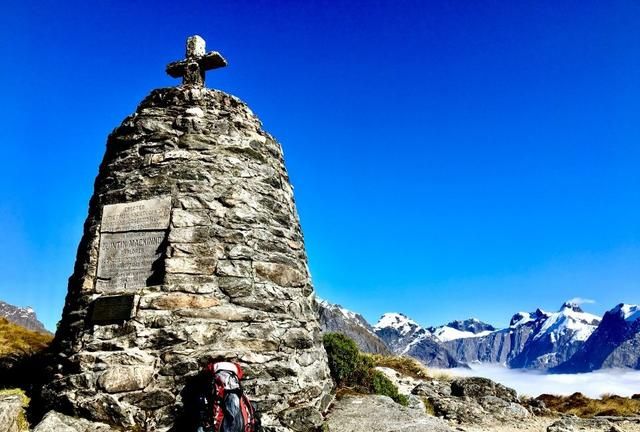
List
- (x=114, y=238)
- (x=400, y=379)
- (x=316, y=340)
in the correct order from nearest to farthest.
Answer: (x=114, y=238) → (x=316, y=340) → (x=400, y=379)

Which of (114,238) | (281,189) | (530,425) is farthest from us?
(530,425)

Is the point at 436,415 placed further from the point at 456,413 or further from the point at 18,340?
the point at 18,340

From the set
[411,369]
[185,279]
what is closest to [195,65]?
[185,279]

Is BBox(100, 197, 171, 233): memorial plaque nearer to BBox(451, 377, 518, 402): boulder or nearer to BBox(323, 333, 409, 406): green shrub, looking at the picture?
BBox(323, 333, 409, 406): green shrub

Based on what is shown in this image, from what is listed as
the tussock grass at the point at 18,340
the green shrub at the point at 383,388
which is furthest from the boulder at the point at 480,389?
the tussock grass at the point at 18,340

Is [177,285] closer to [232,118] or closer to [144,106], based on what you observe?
[232,118]

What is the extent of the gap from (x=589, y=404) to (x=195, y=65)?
21555mm

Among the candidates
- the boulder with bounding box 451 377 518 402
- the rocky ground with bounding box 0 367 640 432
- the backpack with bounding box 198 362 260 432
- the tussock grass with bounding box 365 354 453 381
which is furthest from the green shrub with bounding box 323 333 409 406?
the tussock grass with bounding box 365 354 453 381

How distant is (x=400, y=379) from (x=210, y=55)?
14.9 m

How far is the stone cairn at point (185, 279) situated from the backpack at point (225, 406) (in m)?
0.54

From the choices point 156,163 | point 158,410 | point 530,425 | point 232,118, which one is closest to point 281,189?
point 232,118

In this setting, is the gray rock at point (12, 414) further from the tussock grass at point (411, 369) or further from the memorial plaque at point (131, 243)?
the tussock grass at point (411, 369)

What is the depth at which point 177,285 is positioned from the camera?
6.71 meters

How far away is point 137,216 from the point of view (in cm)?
744
